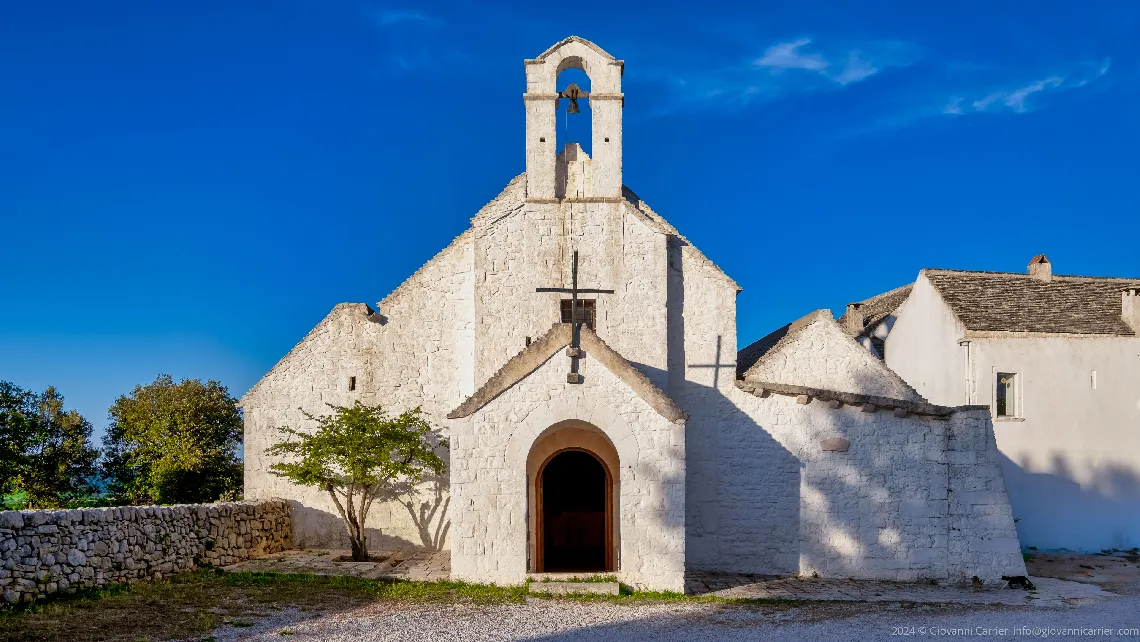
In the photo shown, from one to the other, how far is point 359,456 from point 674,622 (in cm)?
763

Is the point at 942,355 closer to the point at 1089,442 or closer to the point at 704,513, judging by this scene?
the point at 1089,442

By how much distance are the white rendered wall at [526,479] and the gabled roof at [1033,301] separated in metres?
12.8

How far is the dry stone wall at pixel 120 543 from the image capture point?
39.7 ft

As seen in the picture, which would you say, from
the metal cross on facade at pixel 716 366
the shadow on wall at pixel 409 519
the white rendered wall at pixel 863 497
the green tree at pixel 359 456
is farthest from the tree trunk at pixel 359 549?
the metal cross on facade at pixel 716 366

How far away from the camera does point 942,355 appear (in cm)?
2397

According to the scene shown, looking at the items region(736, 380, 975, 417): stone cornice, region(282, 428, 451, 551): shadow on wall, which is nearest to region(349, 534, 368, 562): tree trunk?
region(282, 428, 451, 551): shadow on wall

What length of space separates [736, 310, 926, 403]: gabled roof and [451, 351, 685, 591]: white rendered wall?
206 inches

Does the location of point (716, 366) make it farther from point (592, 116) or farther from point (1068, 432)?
point (1068, 432)

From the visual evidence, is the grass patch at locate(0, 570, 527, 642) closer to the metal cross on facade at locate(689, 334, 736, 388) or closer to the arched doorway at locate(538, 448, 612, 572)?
the arched doorway at locate(538, 448, 612, 572)

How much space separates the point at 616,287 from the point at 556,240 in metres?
1.65

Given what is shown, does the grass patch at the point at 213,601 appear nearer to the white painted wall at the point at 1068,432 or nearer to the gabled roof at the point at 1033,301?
the white painted wall at the point at 1068,432

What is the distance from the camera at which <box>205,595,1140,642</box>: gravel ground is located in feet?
37.1

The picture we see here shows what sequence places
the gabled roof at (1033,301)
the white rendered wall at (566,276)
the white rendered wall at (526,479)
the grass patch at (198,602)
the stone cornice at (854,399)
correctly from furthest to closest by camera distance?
the gabled roof at (1033,301) < the white rendered wall at (566,276) < the stone cornice at (854,399) < the white rendered wall at (526,479) < the grass patch at (198,602)

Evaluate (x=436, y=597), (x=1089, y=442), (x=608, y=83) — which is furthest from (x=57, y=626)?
(x=1089, y=442)
